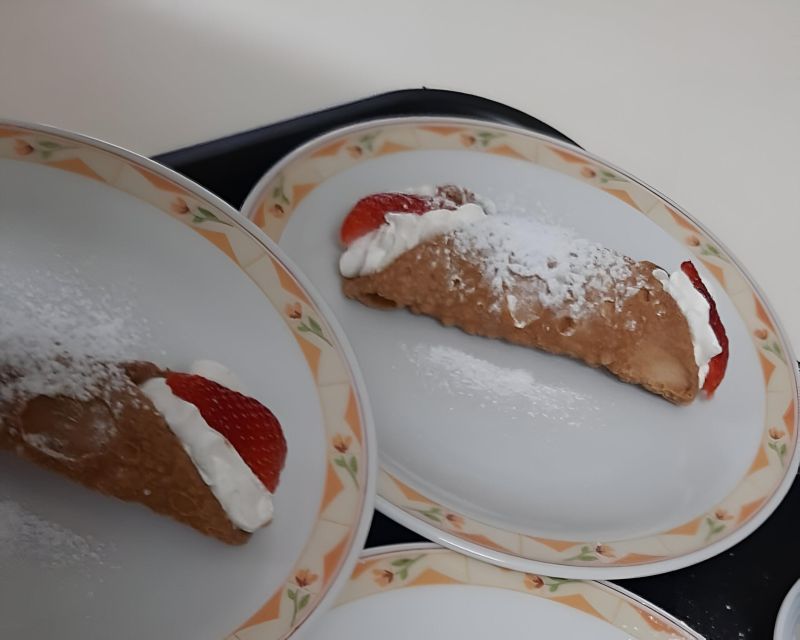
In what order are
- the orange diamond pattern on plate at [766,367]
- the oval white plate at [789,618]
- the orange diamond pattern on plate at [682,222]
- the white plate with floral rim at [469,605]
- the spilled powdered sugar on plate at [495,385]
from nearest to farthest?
the white plate with floral rim at [469,605] < the oval white plate at [789,618] < the spilled powdered sugar on plate at [495,385] < the orange diamond pattern on plate at [766,367] < the orange diamond pattern on plate at [682,222]

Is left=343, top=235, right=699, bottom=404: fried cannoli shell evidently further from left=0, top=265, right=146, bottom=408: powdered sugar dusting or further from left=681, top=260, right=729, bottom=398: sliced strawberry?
left=0, top=265, right=146, bottom=408: powdered sugar dusting

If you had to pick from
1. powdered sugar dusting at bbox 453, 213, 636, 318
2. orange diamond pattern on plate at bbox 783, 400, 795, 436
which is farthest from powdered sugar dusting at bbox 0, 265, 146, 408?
orange diamond pattern on plate at bbox 783, 400, 795, 436

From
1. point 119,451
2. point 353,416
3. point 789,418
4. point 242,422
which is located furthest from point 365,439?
point 789,418

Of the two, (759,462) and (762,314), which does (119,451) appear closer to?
(759,462)

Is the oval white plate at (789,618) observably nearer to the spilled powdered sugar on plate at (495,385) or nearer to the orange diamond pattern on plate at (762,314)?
the spilled powdered sugar on plate at (495,385)

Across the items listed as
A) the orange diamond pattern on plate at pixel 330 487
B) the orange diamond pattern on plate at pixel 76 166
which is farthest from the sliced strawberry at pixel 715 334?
the orange diamond pattern on plate at pixel 76 166

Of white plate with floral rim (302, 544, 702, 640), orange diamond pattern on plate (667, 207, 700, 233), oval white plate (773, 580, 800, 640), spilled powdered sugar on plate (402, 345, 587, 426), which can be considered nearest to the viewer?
white plate with floral rim (302, 544, 702, 640)

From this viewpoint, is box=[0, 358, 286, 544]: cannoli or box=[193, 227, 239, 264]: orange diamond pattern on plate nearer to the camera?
box=[0, 358, 286, 544]: cannoli

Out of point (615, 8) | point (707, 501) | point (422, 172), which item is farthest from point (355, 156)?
point (615, 8)
